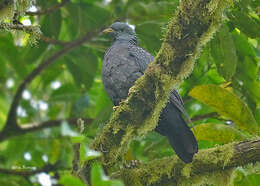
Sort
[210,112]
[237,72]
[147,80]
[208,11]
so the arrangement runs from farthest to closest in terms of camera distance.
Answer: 1. [210,112]
2. [237,72]
3. [147,80]
4. [208,11]

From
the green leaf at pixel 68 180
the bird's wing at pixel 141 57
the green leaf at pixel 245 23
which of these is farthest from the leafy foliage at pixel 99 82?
the green leaf at pixel 68 180

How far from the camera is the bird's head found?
530cm

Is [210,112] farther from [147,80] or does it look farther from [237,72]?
[147,80]

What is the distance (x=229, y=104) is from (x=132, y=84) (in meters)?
0.90

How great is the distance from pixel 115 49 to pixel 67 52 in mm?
815

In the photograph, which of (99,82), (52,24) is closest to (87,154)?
(52,24)

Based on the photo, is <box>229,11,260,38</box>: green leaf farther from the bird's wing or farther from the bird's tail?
the bird's tail

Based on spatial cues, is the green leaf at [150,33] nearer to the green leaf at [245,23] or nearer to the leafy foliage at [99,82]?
the leafy foliage at [99,82]

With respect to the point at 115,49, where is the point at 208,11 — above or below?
above

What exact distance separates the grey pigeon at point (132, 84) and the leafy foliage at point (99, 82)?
0.16m

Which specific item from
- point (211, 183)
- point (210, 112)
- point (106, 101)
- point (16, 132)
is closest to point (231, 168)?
point (211, 183)

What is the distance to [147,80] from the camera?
10.9 ft

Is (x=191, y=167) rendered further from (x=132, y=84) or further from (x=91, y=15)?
(x=91, y=15)

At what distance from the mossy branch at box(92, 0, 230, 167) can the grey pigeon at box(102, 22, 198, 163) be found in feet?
1.54
